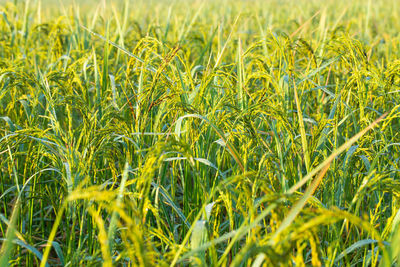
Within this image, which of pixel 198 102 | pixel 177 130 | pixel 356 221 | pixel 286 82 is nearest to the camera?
pixel 356 221

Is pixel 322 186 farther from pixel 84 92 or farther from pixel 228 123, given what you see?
pixel 84 92

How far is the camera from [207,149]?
117cm

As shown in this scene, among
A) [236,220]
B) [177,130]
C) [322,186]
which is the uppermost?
[177,130]

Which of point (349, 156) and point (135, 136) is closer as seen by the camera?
point (349, 156)

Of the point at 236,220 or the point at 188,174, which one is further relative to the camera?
the point at 188,174

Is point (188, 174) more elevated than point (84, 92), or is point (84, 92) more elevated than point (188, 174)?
point (84, 92)

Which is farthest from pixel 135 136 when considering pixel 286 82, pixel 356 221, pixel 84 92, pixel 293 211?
pixel 356 221

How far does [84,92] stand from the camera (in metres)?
1.36

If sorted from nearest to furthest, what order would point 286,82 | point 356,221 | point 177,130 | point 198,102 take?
point 356,221 < point 177,130 < point 198,102 < point 286,82

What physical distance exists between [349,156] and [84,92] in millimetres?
833

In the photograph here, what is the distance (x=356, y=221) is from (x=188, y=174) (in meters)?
0.64

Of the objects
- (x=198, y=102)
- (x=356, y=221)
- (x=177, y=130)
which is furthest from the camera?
(x=198, y=102)

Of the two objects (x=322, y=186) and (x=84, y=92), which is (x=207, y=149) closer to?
(x=322, y=186)

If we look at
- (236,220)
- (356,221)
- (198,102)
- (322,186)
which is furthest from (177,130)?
(356,221)
